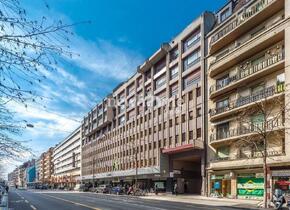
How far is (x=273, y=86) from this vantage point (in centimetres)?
4412

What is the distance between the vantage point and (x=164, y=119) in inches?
2867

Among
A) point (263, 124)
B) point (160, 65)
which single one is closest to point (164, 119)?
point (160, 65)

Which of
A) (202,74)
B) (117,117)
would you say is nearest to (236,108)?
(202,74)

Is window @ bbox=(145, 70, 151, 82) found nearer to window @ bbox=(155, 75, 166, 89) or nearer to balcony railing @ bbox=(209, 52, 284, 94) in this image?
window @ bbox=(155, 75, 166, 89)

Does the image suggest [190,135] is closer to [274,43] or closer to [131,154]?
[274,43]

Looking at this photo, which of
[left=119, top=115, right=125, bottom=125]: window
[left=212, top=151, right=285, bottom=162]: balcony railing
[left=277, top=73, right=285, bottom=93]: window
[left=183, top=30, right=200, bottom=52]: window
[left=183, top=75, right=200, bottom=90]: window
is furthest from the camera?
[left=119, top=115, right=125, bottom=125]: window

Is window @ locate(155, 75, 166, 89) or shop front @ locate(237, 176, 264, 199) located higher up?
window @ locate(155, 75, 166, 89)

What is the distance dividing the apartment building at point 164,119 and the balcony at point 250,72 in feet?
16.7

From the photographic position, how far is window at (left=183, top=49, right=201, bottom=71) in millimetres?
62006

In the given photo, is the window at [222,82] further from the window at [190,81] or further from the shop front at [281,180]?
the shop front at [281,180]

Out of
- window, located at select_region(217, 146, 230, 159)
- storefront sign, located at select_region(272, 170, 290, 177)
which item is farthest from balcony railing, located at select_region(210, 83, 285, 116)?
storefront sign, located at select_region(272, 170, 290, 177)

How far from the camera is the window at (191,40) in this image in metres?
62.6

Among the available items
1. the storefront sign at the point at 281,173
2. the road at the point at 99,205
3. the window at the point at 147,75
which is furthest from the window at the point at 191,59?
the road at the point at 99,205

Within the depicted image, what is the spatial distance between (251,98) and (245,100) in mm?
1225
